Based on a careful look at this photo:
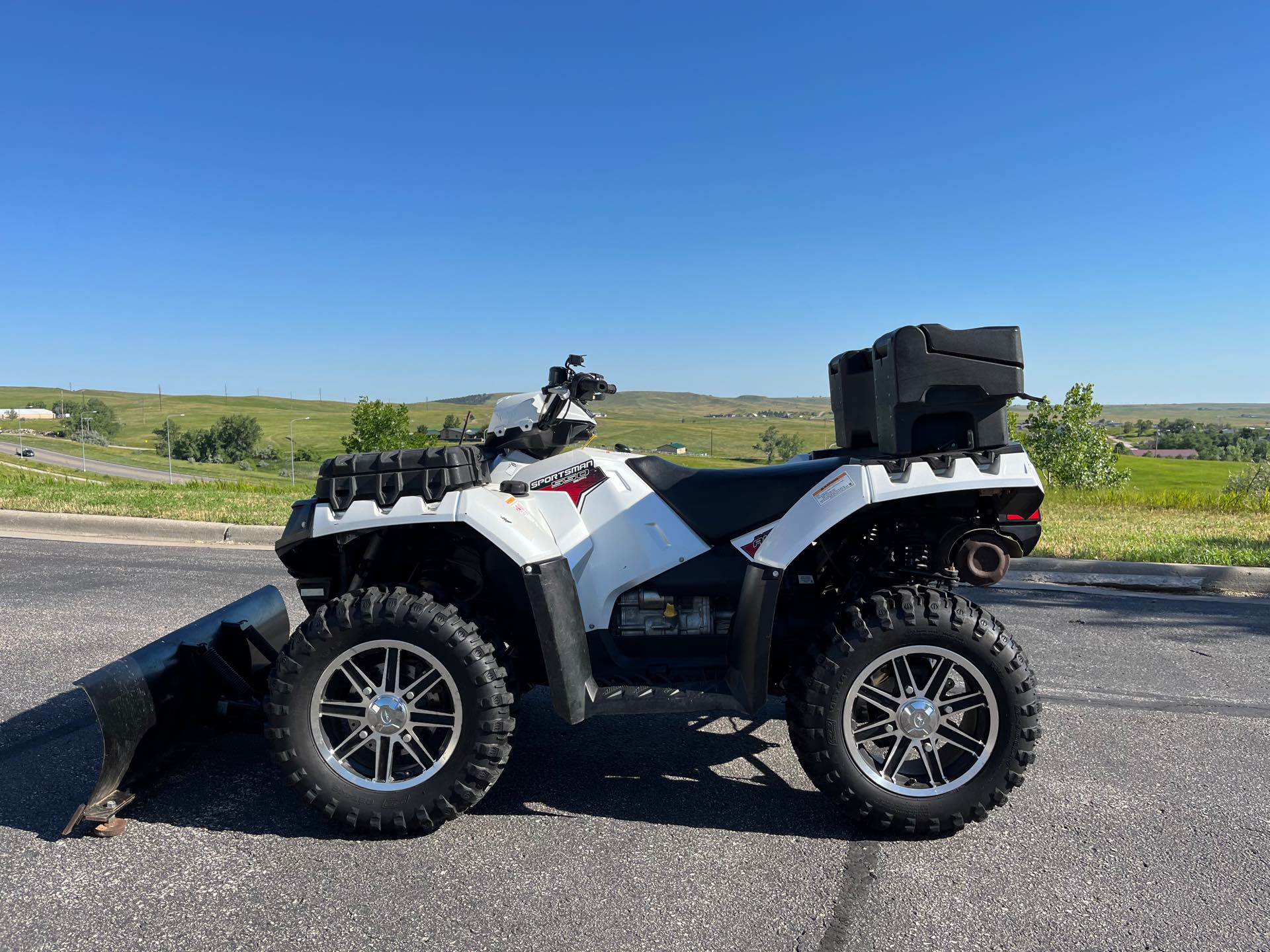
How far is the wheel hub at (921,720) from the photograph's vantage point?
300 cm

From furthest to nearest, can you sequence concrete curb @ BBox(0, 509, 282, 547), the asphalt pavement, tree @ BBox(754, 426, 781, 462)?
concrete curb @ BBox(0, 509, 282, 547) → tree @ BBox(754, 426, 781, 462) → the asphalt pavement

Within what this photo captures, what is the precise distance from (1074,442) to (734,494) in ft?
166

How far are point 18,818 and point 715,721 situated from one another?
2.83 m

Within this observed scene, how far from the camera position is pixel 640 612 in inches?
133

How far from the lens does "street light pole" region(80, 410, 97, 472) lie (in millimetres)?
82637

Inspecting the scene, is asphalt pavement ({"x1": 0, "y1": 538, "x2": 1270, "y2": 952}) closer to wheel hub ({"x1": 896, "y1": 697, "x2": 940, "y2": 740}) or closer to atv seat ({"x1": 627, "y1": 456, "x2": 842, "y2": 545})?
wheel hub ({"x1": 896, "y1": 697, "x2": 940, "y2": 740})

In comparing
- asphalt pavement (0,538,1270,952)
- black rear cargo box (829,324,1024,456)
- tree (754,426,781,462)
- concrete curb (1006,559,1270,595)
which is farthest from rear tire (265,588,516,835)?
concrete curb (1006,559,1270,595)

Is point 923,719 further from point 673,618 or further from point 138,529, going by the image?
point 138,529

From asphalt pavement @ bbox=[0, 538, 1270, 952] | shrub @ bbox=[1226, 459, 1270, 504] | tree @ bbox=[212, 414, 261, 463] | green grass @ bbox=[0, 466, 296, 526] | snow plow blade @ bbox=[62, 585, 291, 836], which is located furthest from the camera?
tree @ bbox=[212, 414, 261, 463]

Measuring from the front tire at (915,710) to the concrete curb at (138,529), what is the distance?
787 cm

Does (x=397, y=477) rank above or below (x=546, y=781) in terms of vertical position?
above

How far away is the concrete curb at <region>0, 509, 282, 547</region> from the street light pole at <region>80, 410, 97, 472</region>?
69508 mm

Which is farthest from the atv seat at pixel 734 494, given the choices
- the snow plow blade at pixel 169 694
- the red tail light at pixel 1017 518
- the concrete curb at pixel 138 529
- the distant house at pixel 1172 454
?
the distant house at pixel 1172 454

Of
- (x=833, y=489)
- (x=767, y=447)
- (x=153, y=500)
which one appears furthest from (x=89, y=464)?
(x=833, y=489)
